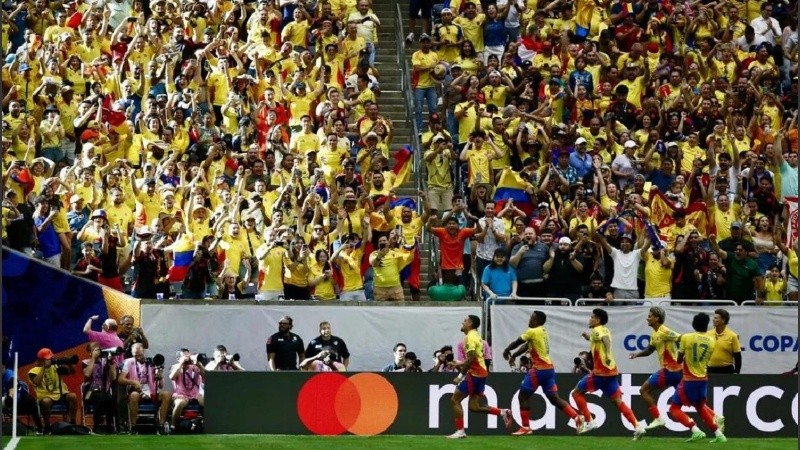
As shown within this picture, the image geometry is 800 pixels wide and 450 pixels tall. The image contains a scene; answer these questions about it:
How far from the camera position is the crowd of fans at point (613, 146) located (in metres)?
27.2

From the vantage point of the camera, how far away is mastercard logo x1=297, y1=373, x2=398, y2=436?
23.9 m

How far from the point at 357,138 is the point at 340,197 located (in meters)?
2.42

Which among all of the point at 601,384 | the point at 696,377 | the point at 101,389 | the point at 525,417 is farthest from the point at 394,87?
the point at 696,377

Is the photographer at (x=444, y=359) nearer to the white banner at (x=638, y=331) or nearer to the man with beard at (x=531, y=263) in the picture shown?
the white banner at (x=638, y=331)

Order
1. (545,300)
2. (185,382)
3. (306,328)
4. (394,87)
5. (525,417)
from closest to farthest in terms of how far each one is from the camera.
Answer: (525,417)
(185,382)
(306,328)
(545,300)
(394,87)

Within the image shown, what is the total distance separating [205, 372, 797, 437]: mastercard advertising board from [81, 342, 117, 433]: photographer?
1585 millimetres

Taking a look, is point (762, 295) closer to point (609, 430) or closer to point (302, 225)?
point (609, 430)

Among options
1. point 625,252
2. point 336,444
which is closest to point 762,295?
point 625,252

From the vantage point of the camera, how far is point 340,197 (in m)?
27.5

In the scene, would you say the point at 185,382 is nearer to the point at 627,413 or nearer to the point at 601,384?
the point at 601,384

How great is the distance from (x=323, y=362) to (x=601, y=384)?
4.84m

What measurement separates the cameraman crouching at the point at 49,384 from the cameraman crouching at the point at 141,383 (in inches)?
34.8

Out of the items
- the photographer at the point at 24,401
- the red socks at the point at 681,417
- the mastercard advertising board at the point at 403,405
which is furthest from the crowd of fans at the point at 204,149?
the red socks at the point at 681,417

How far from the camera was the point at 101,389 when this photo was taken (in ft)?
79.0
